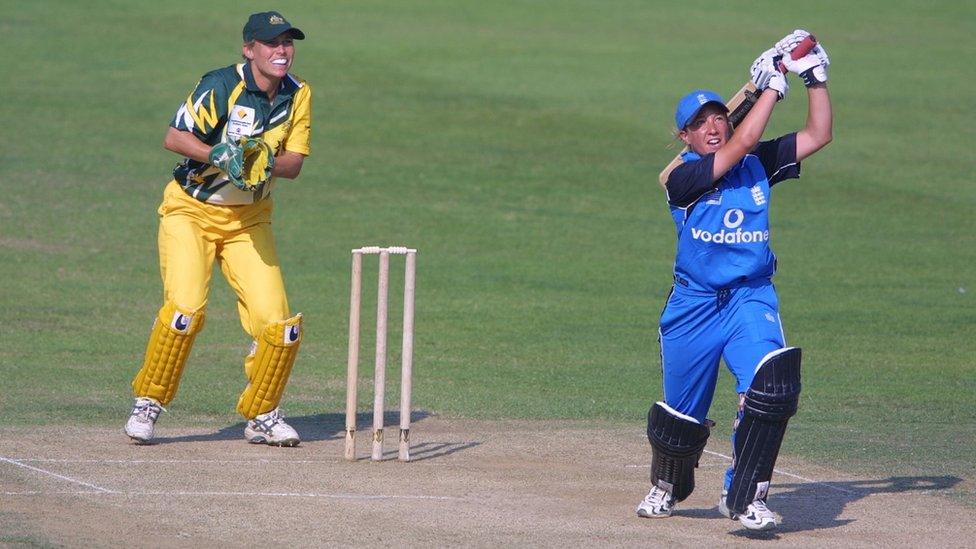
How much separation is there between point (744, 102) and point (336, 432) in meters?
3.17

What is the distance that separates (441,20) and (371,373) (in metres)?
18.8

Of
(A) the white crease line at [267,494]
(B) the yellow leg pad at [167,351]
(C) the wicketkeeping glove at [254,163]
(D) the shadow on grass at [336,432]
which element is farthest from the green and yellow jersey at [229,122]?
(A) the white crease line at [267,494]

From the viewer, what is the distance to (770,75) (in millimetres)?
6125

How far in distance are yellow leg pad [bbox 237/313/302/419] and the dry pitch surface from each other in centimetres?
23

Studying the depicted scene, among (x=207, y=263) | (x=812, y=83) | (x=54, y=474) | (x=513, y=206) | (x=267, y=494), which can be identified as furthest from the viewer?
(x=513, y=206)

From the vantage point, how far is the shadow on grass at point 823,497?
20.5 ft

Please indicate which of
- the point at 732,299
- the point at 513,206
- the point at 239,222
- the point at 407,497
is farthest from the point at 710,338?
the point at 513,206

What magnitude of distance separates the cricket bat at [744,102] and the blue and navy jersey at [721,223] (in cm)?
8

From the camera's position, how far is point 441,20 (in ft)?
92.4

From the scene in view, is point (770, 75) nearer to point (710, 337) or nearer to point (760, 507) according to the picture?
point (710, 337)

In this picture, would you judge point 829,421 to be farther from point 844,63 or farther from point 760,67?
point 844,63

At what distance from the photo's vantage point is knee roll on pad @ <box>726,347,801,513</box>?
19.3ft

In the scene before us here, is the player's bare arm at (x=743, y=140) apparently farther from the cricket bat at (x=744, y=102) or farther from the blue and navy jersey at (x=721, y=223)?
the cricket bat at (x=744, y=102)

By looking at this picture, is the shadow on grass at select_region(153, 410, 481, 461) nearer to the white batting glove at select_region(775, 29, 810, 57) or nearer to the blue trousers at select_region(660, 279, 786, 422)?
the blue trousers at select_region(660, 279, 786, 422)
